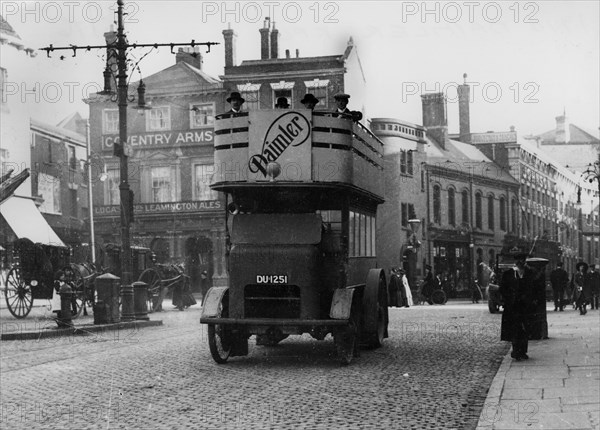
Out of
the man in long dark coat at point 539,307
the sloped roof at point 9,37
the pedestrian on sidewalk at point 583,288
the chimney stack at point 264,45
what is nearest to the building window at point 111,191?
the chimney stack at point 264,45

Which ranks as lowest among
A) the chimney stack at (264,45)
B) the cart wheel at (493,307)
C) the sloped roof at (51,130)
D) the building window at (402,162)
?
the cart wheel at (493,307)

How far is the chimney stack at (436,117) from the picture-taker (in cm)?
5397

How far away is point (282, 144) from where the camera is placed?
1096cm

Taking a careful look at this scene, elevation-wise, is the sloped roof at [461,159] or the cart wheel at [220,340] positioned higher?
the sloped roof at [461,159]

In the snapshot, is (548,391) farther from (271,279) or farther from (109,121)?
(109,121)

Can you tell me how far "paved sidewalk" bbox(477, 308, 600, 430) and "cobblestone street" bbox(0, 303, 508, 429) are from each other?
23 centimetres

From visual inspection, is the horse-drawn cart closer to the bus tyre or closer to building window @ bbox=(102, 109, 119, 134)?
the bus tyre

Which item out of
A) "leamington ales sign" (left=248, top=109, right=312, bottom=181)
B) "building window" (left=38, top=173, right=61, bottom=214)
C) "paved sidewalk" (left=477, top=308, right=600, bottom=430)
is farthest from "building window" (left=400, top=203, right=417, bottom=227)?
"leamington ales sign" (left=248, top=109, right=312, bottom=181)

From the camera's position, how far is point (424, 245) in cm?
4822

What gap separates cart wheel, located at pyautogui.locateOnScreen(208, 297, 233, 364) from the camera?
11.1 meters

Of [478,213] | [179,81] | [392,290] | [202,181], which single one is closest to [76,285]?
[392,290]

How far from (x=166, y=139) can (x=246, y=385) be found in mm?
38589

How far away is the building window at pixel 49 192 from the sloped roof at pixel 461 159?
20.9 meters

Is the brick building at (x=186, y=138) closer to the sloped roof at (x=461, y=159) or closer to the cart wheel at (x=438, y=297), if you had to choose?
the sloped roof at (x=461, y=159)
